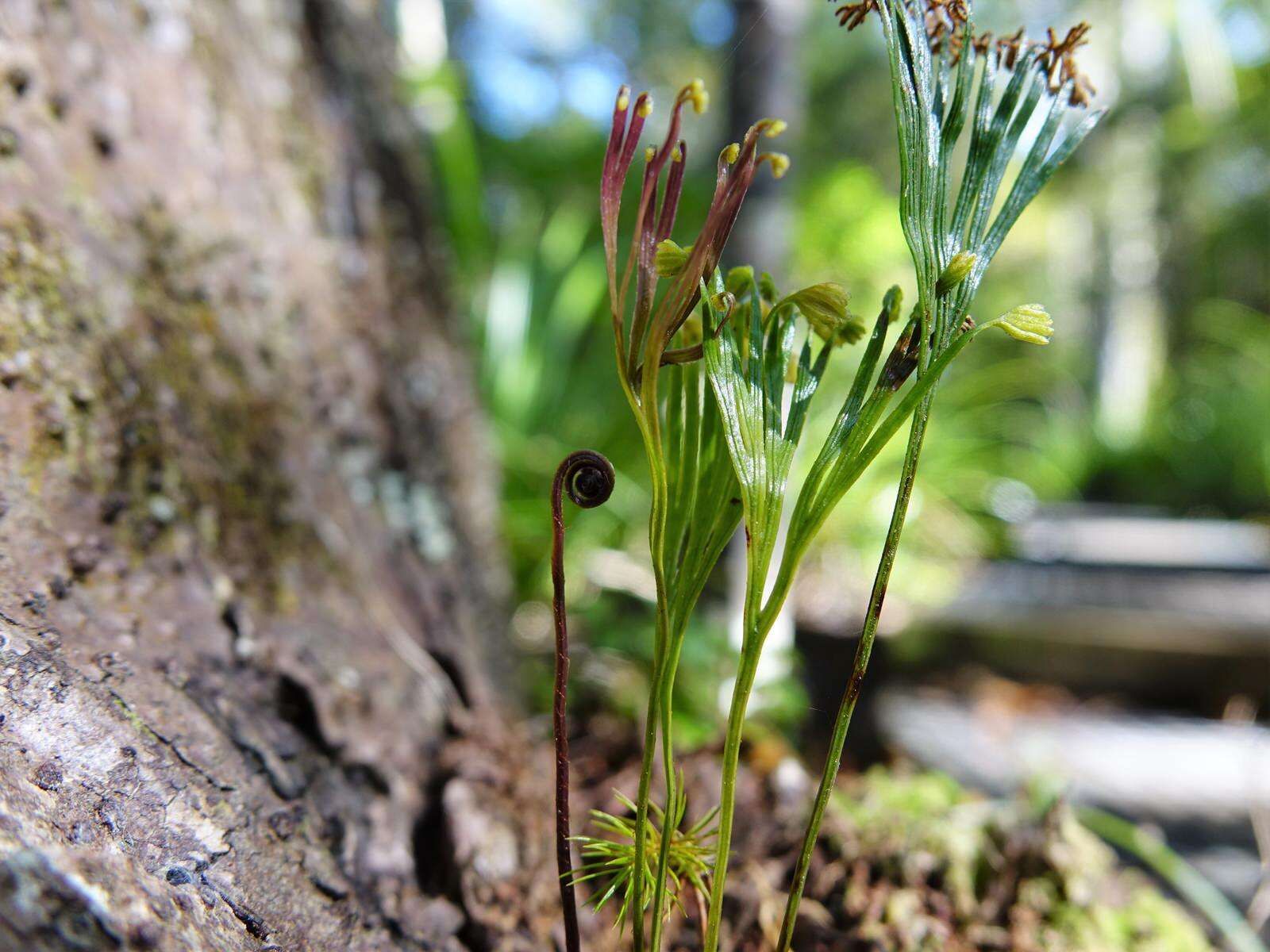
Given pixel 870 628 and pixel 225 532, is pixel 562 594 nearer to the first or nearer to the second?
pixel 870 628

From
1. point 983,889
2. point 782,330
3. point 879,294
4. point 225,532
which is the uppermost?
point 879,294

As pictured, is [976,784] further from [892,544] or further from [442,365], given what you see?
[892,544]

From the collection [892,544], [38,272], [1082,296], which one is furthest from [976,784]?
[1082,296]

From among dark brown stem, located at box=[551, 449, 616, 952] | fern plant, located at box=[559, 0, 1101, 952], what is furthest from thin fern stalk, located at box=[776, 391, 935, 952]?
dark brown stem, located at box=[551, 449, 616, 952]

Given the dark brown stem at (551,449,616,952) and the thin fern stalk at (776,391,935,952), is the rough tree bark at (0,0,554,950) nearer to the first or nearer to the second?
the dark brown stem at (551,449,616,952)

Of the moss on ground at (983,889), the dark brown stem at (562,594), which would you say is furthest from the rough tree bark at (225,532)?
the moss on ground at (983,889)

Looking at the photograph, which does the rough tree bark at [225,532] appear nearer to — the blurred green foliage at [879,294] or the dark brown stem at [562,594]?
the dark brown stem at [562,594]

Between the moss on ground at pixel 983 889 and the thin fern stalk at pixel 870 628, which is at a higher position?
the thin fern stalk at pixel 870 628

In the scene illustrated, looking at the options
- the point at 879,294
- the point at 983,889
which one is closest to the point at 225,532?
the point at 983,889
